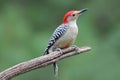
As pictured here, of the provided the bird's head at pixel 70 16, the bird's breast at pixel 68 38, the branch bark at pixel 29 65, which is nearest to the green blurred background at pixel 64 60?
the bird's head at pixel 70 16

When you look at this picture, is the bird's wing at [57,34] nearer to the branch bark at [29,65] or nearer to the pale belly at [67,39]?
the pale belly at [67,39]

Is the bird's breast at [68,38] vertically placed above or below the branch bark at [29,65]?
above

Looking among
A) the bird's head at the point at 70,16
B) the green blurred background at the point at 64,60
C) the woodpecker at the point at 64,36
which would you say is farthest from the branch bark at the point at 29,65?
the green blurred background at the point at 64,60

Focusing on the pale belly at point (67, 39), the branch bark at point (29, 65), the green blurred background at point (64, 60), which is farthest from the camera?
the green blurred background at point (64, 60)

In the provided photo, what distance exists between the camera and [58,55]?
10289 mm

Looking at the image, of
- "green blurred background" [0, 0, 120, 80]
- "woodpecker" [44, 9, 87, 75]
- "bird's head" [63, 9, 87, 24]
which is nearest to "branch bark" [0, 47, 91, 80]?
"woodpecker" [44, 9, 87, 75]

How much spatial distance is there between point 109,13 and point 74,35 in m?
7.52

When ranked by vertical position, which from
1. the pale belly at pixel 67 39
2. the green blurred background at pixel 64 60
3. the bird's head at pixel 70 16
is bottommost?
the pale belly at pixel 67 39

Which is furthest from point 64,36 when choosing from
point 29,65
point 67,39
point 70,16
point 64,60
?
point 64,60

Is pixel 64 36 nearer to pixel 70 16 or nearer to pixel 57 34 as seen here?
pixel 57 34

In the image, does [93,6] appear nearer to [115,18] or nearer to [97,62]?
[115,18]

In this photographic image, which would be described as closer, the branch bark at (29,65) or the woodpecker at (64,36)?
the branch bark at (29,65)

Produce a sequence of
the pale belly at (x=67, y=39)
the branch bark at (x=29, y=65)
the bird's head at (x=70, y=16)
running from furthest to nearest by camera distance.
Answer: the bird's head at (x=70, y=16)
the pale belly at (x=67, y=39)
the branch bark at (x=29, y=65)

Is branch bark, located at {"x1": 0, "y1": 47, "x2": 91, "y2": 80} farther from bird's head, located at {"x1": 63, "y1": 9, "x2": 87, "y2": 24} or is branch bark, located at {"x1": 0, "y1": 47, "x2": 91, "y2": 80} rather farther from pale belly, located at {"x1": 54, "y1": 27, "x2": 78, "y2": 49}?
bird's head, located at {"x1": 63, "y1": 9, "x2": 87, "y2": 24}
